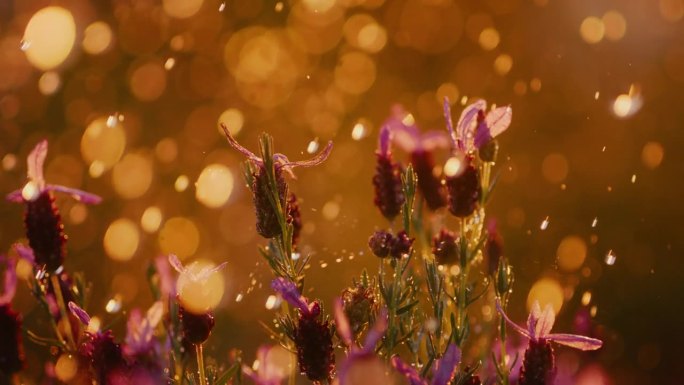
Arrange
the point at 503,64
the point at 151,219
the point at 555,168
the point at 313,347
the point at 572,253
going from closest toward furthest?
the point at 313,347 < the point at 572,253 < the point at 151,219 < the point at 555,168 < the point at 503,64

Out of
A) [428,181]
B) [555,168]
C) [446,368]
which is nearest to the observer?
[446,368]

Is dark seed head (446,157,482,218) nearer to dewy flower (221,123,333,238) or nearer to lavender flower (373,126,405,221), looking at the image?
lavender flower (373,126,405,221)

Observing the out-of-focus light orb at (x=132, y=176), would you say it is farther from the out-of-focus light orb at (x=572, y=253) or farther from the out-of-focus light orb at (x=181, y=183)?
the out-of-focus light orb at (x=572, y=253)

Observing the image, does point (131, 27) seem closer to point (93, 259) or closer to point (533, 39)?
point (93, 259)

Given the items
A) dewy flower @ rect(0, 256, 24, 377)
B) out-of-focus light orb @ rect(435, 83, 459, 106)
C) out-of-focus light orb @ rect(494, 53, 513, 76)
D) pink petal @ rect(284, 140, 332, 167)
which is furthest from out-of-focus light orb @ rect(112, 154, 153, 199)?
pink petal @ rect(284, 140, 332, 167)

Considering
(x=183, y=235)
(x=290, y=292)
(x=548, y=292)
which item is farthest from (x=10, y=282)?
(x=183, y=235)

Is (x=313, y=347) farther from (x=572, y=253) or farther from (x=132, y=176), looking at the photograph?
(x=132, y=176)
